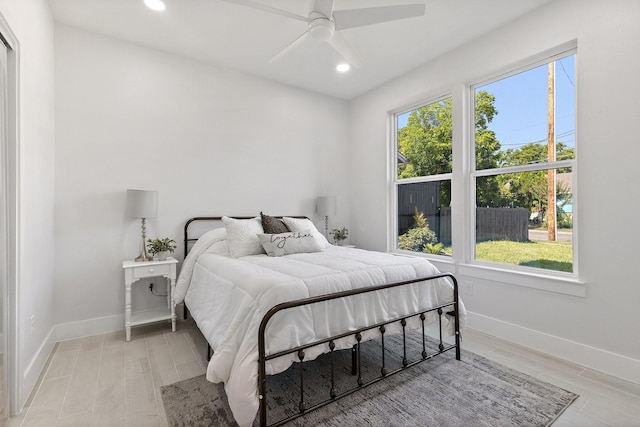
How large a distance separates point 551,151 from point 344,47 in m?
2.00

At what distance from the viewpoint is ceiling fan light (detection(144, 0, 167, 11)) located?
2584 mm

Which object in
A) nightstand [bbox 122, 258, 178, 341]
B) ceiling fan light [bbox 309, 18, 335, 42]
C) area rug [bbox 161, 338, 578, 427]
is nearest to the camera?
area rug [bbox 161, 338, 578, 427]

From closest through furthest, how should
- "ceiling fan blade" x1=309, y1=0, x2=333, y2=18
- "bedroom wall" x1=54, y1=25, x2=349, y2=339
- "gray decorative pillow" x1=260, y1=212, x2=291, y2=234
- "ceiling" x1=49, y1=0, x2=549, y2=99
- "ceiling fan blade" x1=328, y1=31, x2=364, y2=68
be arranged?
"ceiling fan blade" x1=309, y1=0, x2=333, y2=18, "ceiling fan blade" x1=328, y1=31, x2=364, y2=68, "ceiling" x1=49, y1=0, x2=549, y2=99, "bedroom wall" x1=54, y1=25, x2=349, y2=339, "gray decorative pillow" x1=260, y1=212, x2=291, y2=234

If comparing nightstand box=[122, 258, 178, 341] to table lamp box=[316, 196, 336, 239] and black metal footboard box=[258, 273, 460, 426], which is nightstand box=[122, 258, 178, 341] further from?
table lamp box=[316, 196, 336, 239]

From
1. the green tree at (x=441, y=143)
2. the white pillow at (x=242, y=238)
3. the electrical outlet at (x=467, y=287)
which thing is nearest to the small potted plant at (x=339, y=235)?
the green tree at (x=441, y=143)

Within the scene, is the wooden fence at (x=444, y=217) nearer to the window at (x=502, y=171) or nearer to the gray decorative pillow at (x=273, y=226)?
the window at (x=502, y=171)

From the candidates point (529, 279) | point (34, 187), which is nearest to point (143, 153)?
point (34, 187)

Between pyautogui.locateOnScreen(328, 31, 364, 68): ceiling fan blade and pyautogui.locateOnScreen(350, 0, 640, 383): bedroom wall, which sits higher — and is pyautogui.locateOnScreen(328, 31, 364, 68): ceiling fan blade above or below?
above

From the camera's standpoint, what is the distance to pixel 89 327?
2.99m

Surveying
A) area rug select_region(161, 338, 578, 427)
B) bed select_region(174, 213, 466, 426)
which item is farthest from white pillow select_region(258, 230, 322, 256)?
area rug select_region(161, 338, 578, 427)

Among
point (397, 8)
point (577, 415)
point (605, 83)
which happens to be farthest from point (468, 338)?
point (397, 8)

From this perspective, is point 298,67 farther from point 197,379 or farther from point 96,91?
point 197,379

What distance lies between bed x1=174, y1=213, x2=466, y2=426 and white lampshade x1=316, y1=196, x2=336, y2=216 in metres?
1.22

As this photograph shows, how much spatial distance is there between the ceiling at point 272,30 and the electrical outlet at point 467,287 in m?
2.48
